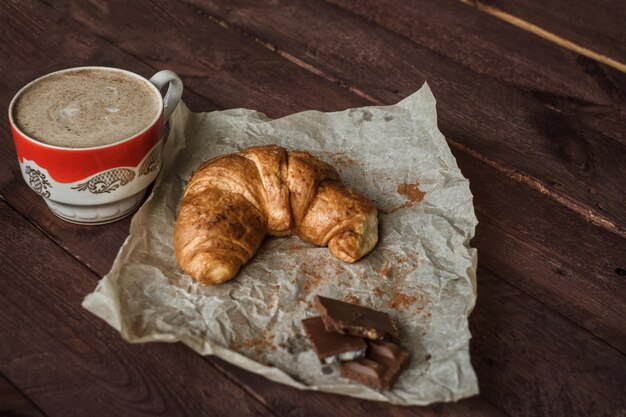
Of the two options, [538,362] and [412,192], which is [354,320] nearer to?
[538,362]

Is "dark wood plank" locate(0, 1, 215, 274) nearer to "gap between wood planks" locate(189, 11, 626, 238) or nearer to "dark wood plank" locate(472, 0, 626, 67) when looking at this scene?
"gap between wood planks" locate(189, 11, 626, 238)

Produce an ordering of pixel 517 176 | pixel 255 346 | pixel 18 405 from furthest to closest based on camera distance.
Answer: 1. pixel 517 176
2. pixel 255 346
3. pixel 18 405

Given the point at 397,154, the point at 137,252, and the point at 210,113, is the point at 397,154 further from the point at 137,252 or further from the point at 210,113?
the point at 137,252

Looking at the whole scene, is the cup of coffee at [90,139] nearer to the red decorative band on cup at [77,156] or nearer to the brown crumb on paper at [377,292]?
the red decorative band on cup at [77,156]

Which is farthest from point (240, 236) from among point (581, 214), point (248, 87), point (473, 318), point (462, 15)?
point (462, 15)

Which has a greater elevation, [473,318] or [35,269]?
→ [473,318]

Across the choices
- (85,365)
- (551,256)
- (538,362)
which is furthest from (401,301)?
(85,365)
